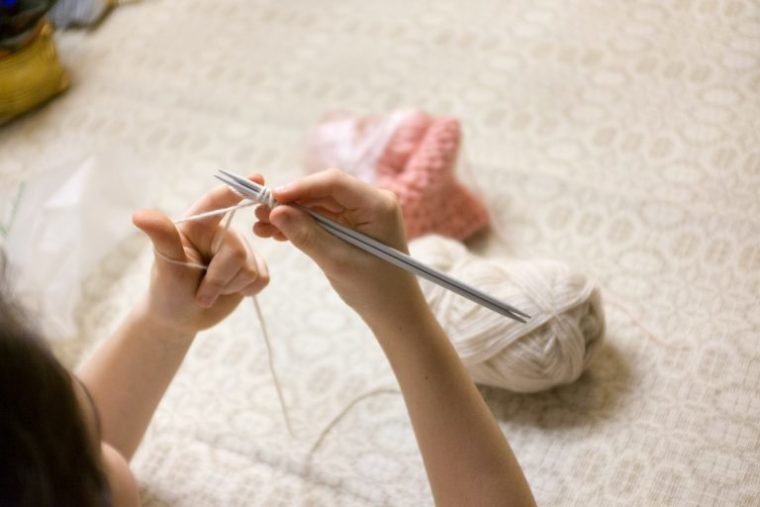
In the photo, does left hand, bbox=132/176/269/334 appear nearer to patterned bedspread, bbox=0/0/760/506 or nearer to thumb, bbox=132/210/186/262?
thumb, bbox=132/210/186/262

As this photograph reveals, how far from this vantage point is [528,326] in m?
0.89

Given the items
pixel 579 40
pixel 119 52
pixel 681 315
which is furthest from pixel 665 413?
pixel 119 52

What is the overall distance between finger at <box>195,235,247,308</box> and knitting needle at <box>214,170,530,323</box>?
105 millimetres

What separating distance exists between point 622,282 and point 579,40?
0.47 meters

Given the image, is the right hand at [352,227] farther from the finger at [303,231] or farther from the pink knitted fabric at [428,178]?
the pink knitted fabric at [428,178]

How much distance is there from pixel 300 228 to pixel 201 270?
179 mm

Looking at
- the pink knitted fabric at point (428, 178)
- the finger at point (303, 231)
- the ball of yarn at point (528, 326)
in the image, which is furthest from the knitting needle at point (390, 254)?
the pink knitted fabric at point (428, 178)

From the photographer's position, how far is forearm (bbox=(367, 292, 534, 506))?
745 mm

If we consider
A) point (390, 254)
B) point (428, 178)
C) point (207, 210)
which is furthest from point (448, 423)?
point (428, 178)

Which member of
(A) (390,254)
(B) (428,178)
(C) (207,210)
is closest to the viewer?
(A) (390,254)

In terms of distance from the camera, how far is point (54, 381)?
0.52 meters

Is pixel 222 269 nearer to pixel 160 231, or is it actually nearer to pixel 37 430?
pixel 160 231

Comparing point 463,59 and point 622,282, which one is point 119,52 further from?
point 622,282

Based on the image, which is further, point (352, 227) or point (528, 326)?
point (528, 326)
